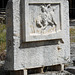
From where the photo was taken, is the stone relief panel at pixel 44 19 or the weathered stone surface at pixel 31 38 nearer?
the weathered stone surface at pixel 31 38

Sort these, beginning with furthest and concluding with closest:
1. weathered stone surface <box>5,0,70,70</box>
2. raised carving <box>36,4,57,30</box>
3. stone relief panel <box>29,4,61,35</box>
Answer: raised carving <box>36,4,57,30</box> < stone relief panel <box>29,4,61,35</box> < weathered stone surface <box>5,0,70,70</box>

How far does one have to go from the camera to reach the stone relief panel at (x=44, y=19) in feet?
24.3

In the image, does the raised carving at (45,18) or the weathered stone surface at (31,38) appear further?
the raised carving at (45,18)

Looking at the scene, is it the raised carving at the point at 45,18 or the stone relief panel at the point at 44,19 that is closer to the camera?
the stone relief panel at the point at 44,19

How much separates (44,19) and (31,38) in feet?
1.72

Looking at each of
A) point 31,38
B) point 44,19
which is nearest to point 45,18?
point 44,19

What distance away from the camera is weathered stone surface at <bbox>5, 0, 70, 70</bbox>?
23.7ft

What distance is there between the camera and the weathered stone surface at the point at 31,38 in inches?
285

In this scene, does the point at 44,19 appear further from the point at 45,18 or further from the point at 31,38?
the point at 31,38

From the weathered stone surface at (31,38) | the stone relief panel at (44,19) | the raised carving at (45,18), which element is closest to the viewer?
the weathered stone surface at (31,38)

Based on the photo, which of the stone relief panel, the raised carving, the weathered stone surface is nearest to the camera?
the weathered stone surface

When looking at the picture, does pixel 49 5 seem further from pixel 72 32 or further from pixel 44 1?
pixel 72 32

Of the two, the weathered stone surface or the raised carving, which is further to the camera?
the raised carving

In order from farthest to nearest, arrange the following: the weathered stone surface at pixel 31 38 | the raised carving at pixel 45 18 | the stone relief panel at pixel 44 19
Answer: the raised carving at pixel 45 18, the stone relief panel at pixel 44 19, the weathered stone surface at pixel 31 38
